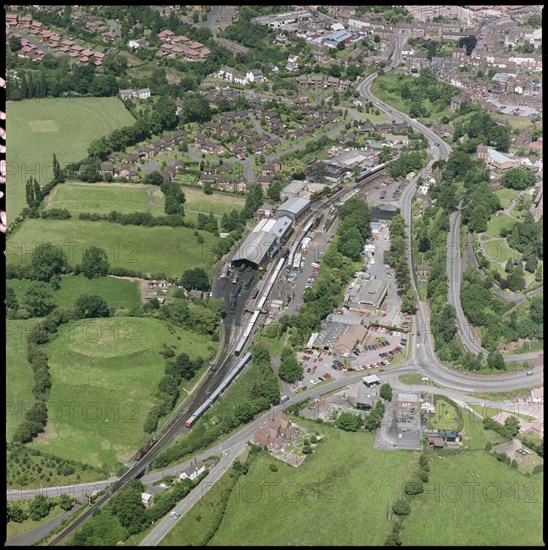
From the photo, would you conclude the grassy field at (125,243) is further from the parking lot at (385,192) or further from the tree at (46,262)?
the parking lot at (385,192)

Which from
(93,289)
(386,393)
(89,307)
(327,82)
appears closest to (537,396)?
(386,393)

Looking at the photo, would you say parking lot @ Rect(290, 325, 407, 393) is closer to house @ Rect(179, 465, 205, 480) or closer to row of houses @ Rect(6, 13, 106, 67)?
house @ Rect(179, 465, 205, 480)

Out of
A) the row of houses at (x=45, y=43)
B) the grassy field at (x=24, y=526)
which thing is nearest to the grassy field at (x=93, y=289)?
the grassy field at (x=24, y=526)

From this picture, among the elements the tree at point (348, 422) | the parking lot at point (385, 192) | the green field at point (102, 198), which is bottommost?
the green field at point (102, 198)

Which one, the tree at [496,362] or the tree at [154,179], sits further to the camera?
the tree at [154,179]

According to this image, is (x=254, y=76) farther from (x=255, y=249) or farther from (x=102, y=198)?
(x=255, y=249)

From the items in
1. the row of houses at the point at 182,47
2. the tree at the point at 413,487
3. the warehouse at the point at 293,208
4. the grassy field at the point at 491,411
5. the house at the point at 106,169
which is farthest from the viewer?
the row of houses at the point at 182,47

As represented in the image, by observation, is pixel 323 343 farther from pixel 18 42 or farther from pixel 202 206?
pixel 18 42

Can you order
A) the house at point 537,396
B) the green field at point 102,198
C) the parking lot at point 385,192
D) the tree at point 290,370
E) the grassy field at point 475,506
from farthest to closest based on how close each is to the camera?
the parking lot at point 385,192, the green field at point 102,198, the tree at point 290,370, the house at point 537,396, the grassy field at point 475,506
